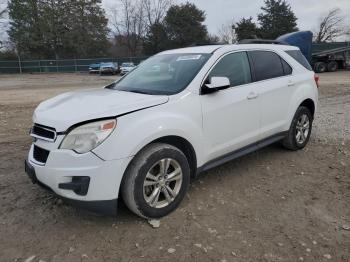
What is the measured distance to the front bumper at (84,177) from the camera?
10.2 ft

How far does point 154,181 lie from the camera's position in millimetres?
3539

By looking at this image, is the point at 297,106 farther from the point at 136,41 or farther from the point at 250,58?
the point at 136,41

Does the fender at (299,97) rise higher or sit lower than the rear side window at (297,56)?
lower

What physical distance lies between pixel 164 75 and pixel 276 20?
5272cm

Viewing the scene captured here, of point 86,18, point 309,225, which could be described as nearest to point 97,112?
point 309,225

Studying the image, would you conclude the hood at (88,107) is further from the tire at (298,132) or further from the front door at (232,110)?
the tire at (298,132)

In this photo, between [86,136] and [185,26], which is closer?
[86,136]

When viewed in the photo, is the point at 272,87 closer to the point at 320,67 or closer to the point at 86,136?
the point at 86,136

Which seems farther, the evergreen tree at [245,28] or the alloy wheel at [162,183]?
the evergreen tree at [245,28]

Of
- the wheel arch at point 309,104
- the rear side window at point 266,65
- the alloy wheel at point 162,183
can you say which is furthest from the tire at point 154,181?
the wheel arch at point 309,104

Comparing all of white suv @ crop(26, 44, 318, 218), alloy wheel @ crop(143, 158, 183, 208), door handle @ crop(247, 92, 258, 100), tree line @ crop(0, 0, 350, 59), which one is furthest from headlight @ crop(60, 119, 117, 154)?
tree line @ crop(0, 0, 350, 59)

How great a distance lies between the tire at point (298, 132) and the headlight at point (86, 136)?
3.23 meters

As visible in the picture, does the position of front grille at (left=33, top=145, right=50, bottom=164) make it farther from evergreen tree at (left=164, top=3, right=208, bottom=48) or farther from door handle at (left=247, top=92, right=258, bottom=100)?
evergreen tree at (left=164, top=3, right=208, bottom=48)

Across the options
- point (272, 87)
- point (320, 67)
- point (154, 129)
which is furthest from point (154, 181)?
point (320, 67)
